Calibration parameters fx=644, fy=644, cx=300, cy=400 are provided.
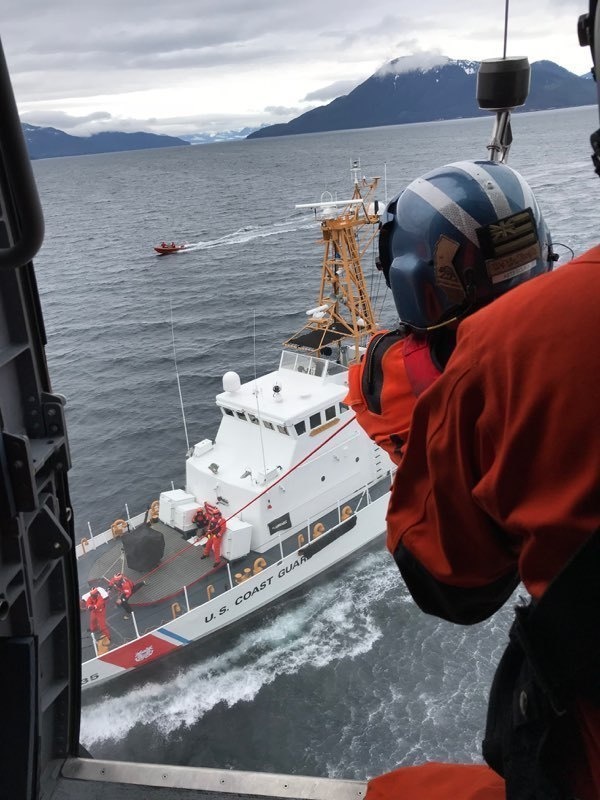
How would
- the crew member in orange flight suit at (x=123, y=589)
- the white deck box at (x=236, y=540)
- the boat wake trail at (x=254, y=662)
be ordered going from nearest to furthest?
the boat wake trail at (x=254, y=662), the crew member in orange flight suit at (x=123, y=589), the white deck box at (x=236, y=540)

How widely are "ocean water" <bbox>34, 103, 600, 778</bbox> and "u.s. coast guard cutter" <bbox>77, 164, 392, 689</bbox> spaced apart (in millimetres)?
868

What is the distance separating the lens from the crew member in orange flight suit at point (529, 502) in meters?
0.91

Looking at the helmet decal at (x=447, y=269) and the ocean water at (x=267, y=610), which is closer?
the helmet decal at (x=447, y=269)

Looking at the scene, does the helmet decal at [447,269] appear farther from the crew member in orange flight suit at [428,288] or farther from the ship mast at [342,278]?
the ship mast at [342,278]

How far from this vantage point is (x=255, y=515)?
519 inches

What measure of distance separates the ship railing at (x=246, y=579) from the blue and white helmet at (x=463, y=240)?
8624 mm

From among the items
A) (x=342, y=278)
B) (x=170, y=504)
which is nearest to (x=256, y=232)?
(x=342, y=278)

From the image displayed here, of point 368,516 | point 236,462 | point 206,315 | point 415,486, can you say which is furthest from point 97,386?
point 415,486

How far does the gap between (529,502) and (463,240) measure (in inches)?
55.0

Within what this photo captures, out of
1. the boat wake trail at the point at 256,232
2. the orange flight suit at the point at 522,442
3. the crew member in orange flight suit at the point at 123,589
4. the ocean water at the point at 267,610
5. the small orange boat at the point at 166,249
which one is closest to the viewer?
the orange flight suit at the point at 522,442

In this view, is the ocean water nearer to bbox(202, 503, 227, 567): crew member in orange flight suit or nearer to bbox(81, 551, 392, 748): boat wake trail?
bbox(81, 551, 392, 748): boat wake trail

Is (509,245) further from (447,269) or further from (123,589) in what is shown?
(123,589)

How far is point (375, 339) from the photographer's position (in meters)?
2.77

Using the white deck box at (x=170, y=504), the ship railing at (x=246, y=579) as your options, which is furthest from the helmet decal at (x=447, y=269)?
the white deck box at (x=170, y=504)
